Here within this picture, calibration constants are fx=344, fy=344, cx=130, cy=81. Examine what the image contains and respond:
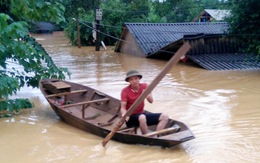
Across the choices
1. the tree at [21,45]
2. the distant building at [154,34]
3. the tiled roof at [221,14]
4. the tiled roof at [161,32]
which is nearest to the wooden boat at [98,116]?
the tree at [21,45]

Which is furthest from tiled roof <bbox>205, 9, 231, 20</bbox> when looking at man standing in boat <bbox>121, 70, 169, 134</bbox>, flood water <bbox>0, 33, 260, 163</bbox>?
man standing in boat <bbox>121, 70, 169, 134</bbox>

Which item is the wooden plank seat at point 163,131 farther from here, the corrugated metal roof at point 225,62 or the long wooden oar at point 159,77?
the corrugated metal roof at point 225,62

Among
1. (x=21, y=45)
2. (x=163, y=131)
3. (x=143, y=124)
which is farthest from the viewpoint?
(x=21, y=45)

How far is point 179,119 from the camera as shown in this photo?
23.5 ft

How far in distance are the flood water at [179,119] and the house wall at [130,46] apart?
6224mm

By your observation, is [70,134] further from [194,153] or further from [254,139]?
[254,139]

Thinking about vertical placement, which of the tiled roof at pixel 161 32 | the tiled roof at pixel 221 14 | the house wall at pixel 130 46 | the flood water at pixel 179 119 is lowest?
the flood water at pixel 179 119

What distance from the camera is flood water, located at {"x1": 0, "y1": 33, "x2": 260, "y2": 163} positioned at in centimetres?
536

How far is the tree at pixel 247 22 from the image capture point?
11602 millimetres

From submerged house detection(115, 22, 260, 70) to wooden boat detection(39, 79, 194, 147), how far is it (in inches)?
268

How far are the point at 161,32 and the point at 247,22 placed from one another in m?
6.82

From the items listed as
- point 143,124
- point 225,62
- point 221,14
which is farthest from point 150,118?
point 221,14

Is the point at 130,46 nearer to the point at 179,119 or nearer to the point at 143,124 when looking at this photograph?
the point at 179,119

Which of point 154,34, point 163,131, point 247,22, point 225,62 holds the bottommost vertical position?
point 163,131
